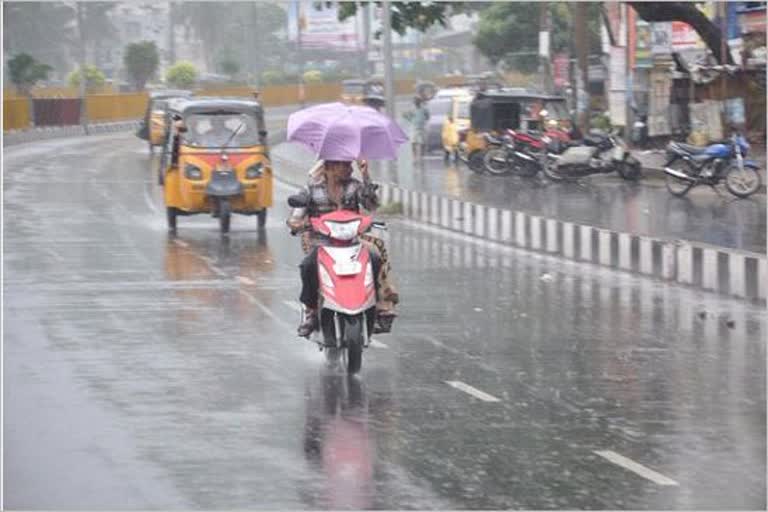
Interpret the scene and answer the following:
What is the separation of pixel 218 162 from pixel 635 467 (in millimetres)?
17100

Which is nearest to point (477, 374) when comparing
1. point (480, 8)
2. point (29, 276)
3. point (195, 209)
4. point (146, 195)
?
point (29, 276)

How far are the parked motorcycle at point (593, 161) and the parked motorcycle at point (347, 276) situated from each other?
23.8 metres

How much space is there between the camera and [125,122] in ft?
264

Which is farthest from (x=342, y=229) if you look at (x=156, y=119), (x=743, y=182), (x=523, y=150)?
(x=156, y=119)

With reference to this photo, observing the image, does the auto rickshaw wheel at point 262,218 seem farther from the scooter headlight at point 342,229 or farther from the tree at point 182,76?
the tree at point 182,76

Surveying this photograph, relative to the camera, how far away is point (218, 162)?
2552 cm

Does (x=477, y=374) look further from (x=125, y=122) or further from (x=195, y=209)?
(x=125, y=122)

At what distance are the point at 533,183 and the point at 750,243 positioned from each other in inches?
561

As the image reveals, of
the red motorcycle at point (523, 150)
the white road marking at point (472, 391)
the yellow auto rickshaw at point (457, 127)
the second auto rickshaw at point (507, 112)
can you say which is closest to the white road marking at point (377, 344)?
the white road marking at point (472, 391)

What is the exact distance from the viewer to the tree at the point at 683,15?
38.0 metres

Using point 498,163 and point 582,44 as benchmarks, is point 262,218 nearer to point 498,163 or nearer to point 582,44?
point 498,163

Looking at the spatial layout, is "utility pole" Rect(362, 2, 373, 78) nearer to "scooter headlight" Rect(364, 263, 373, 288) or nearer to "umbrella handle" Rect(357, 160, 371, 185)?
"umbrella handle" Rect(357, 160, 371, 185)

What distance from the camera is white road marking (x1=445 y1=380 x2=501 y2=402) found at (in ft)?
36.9

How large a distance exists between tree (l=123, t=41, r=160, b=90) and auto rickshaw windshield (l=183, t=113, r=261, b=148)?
6694 centimetres
